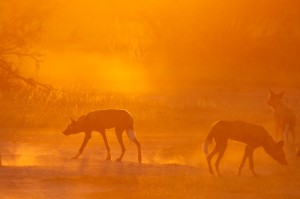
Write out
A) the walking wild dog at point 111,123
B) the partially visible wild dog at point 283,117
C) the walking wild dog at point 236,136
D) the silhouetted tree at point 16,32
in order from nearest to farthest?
the walking wild dog at point 236,136 < the walking wild dog at point 111,123 < the partially visible wild dog at point 283,117 < the silhouetted tree at point 16,32

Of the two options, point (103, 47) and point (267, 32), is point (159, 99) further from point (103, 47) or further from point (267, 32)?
point (103, 47)

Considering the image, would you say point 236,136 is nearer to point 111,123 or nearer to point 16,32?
point 111,123

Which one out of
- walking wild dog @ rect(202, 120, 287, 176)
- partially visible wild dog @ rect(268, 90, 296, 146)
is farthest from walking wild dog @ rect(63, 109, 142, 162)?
partially visible wild dog @ rect(268, 90, 296, 146)

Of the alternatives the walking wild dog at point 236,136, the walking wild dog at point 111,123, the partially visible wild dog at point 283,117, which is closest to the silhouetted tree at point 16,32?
the partially visible wild dog at point 283,117

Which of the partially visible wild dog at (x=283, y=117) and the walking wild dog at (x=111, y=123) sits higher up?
the walking wild dog at (x=111, y=123)

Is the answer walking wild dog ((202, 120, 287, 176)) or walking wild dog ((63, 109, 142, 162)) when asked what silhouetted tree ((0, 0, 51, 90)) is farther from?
walking wild dog ((202, 120, 287, 176))

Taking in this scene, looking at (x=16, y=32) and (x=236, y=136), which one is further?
(x=16, y=32)

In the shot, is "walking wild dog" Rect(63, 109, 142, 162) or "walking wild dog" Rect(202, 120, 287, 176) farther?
"walking wild dog" Rect(63, 109, 142, 162)

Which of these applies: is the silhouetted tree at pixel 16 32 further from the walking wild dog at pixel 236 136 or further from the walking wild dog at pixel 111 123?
the walking wild dog at pixel 236 136

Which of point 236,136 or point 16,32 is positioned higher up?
point 16,32

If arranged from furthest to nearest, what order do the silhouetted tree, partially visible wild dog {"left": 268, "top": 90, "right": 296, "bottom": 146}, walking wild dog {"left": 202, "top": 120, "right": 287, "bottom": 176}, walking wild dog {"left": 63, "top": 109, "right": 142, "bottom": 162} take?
the silhouetted tree
partially visible wild dog {"left": 268, "top": 90, "right": 296, "bottom": 146}
walking wild dog {"left": 63, "top": 109, "right": 142, "bottom": 162}
walking wild dog {"left": 202, "top": 120, "right": 287, "bottom": 176}

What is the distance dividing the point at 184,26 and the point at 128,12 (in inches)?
139

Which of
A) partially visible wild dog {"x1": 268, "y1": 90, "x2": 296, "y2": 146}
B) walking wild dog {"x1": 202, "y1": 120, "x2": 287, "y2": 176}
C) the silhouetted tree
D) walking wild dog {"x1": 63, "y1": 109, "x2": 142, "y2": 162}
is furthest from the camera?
the silhouetted tree

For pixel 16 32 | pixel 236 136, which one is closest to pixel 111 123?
pixel 236 136
